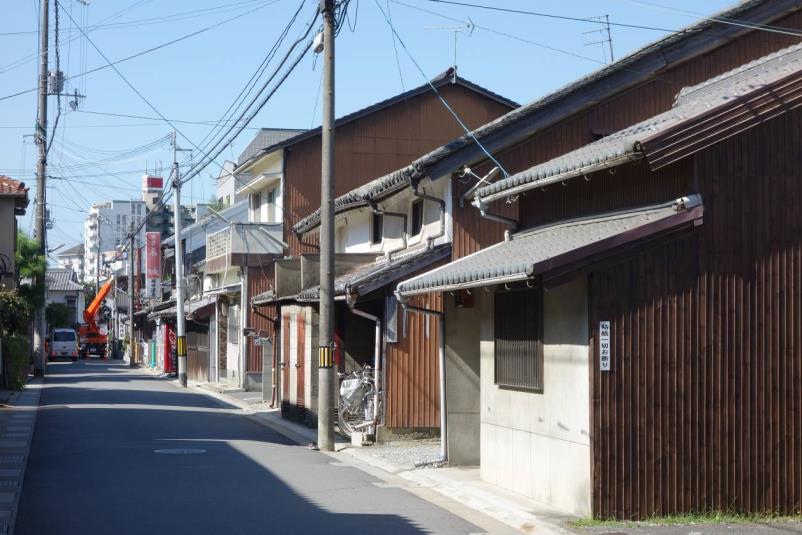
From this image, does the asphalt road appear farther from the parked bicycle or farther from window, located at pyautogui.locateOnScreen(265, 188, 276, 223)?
window, located at pyautogui.locateOnScreen(265, 188, 276, 223)

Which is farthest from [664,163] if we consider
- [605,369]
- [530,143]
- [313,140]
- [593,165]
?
[313,140]

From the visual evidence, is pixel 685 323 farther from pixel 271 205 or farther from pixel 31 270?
pixel 31 270

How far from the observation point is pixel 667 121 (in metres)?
12.2

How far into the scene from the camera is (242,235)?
3725cm

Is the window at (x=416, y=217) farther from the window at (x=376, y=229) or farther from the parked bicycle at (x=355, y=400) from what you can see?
the parked bicycle at (x=355, y=400)

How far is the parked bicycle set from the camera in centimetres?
2178

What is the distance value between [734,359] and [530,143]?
813cm

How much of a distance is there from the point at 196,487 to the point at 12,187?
20.2 metres

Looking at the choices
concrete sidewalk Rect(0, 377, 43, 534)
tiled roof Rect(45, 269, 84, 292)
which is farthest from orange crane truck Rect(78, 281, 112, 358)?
concrete sidewalk Rect(0, 377, 43, 534)

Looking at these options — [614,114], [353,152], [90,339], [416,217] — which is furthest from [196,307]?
[90,339]

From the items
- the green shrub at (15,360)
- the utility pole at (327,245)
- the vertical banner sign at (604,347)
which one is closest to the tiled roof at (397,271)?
the utility pole at (327,245)

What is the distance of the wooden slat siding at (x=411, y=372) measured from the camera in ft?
68.2

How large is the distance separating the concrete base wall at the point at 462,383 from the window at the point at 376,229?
812 cm

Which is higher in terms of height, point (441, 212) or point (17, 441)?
point (441, 212)
